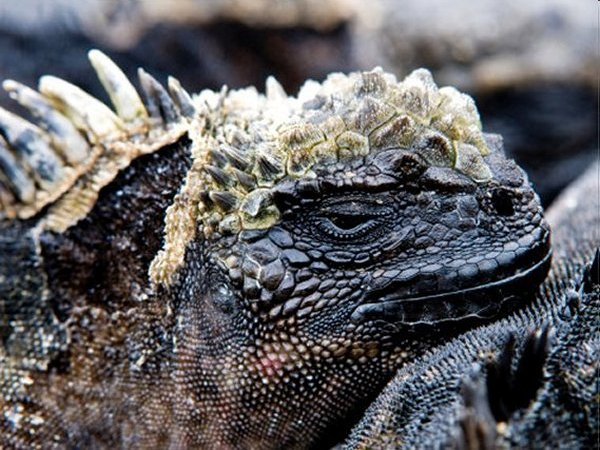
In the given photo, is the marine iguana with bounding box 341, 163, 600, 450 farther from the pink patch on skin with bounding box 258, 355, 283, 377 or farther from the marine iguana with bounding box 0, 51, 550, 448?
the pink patch on skin with bounding box 258, 355, 283, 377

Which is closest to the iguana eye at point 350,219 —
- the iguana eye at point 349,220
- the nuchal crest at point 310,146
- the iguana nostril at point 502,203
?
the iguana eye at point 349,220

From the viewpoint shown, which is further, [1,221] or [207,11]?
[207,11]

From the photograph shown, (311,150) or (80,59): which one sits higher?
(80,59)

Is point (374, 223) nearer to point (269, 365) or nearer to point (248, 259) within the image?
point (248, 259)

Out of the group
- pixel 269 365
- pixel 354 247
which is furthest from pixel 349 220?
pixel 269 365

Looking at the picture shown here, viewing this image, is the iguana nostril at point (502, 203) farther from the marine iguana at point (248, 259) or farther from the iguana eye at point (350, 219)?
the iguana eye at point (350, 219)

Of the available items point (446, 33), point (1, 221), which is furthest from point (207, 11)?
point (1, 221)

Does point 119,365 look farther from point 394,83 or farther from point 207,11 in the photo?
point 207,11
